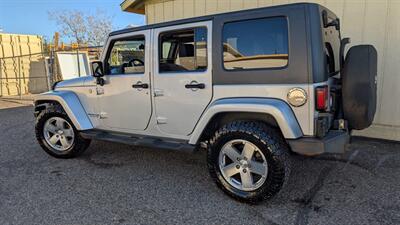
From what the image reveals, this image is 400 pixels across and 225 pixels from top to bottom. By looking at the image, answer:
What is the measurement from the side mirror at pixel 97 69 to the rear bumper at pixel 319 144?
263 cm

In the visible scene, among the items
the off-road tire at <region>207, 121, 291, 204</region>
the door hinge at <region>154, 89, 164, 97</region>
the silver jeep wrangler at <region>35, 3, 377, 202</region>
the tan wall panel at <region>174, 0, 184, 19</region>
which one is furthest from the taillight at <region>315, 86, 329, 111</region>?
the tan wall panel at <region>174, 0, 184, 19</region>

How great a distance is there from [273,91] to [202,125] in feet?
2.79

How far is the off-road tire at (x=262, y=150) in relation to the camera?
2.91m

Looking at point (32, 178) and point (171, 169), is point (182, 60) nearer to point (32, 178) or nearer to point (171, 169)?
point (171, 169)

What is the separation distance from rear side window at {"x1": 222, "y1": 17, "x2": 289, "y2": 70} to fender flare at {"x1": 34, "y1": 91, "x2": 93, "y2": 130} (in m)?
2.29

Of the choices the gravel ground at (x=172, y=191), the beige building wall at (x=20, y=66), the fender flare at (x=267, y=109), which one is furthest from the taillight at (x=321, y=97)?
the beige building wall at (x=20, y=66)

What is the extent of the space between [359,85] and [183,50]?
6.37 feet

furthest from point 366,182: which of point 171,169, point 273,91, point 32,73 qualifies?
point 32,73

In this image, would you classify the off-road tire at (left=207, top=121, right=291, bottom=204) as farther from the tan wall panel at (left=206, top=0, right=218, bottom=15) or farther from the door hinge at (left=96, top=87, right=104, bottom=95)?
the tan wall panel at (left=206, top=0, right=218, bottom=15)

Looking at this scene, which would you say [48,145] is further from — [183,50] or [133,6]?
[133,6]

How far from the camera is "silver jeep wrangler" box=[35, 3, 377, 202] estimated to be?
9.22 ft

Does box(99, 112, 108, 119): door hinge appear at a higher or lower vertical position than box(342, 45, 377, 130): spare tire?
lower

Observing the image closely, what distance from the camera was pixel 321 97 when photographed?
2.77 meters

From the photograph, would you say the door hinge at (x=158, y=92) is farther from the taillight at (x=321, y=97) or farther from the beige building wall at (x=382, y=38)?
the beige building wall at (x=382, y=38)
